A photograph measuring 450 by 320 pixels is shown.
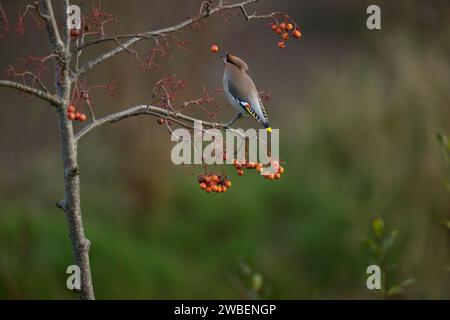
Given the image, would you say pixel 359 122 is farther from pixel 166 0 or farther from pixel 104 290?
pixel 104 290

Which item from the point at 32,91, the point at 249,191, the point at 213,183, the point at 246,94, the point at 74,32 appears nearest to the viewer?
the point at 32,91

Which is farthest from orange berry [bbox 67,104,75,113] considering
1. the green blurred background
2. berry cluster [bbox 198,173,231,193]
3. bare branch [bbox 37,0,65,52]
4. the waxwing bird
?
the green blurred background

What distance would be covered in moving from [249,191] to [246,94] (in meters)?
4.67

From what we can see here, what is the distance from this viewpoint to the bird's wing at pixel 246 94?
235 cm

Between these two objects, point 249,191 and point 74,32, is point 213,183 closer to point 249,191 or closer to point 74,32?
point 74,32

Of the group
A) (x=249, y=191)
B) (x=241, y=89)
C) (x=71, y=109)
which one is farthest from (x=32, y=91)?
(x=249, y=191)

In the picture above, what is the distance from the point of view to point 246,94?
2361mm

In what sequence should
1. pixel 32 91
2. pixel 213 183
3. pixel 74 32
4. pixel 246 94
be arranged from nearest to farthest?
1. pixel 32 91
2. pixel 74 32
3. pixel 213 183
4. pixel 246 94

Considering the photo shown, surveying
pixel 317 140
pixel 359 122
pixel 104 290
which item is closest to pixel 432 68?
pixel 359 122

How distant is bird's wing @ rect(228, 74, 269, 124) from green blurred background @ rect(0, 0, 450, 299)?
245cm

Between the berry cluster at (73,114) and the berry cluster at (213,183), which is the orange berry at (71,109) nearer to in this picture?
the berry cluster at (73,114)

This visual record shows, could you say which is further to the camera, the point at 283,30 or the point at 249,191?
the point at 249,191

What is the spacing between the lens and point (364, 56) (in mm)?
8742

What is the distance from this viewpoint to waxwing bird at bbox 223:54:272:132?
2.35 meters
